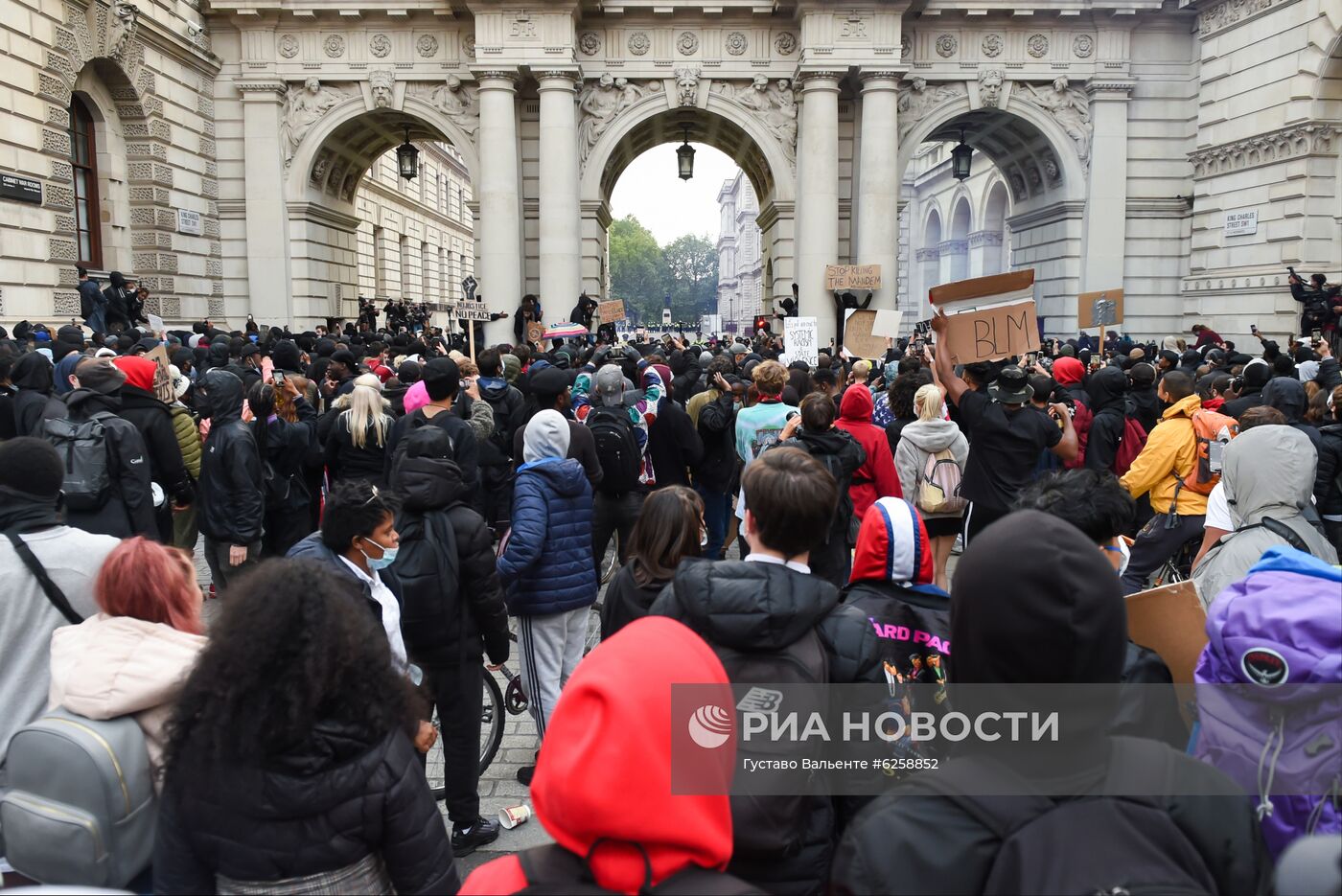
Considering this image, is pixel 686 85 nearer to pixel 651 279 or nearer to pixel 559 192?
pixel 559 192

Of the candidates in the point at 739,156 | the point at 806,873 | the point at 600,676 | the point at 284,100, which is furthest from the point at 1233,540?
the point at 739,156

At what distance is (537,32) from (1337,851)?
21389 mm

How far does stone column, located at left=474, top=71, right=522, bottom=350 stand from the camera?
20.6 m

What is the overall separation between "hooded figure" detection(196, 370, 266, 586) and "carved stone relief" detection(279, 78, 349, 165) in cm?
1698

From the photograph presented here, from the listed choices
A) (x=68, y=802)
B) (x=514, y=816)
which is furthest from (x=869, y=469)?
(x=68, y=802)

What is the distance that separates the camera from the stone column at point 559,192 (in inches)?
811

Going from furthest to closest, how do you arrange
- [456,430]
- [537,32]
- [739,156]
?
1. [739,156]
2. [537,32]
3. [456,430]

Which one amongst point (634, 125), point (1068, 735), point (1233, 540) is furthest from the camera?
point (634, 125)

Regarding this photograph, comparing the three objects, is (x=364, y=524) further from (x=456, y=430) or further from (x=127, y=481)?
(x=127, y=481)

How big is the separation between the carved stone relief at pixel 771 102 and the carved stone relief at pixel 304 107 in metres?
8.64

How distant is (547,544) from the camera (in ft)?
16.7

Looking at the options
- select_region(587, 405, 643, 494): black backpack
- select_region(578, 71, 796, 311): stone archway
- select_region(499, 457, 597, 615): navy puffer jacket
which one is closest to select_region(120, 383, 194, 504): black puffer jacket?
select_region(587, 405, 643, 494): black backpack

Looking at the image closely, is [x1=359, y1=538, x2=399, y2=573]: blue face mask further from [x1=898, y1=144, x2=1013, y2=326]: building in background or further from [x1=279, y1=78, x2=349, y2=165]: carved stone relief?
[x1=898, y1=144, x2=1013, y2=326]: building in background

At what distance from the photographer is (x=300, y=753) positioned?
2.19 meters
